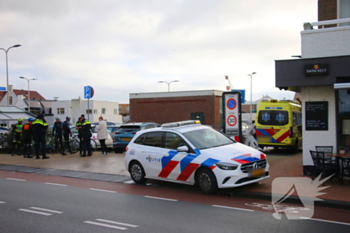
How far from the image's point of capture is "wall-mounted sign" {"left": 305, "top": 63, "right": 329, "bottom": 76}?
350 inches

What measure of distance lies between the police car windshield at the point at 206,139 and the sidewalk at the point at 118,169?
1.29 m

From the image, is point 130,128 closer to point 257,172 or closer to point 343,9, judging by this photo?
point 257,172

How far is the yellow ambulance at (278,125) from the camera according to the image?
16.5 meters

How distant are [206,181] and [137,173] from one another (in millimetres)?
2521

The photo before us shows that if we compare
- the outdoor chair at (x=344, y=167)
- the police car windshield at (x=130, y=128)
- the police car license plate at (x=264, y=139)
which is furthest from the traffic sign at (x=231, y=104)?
the police car windshield at (x=130, y=128)

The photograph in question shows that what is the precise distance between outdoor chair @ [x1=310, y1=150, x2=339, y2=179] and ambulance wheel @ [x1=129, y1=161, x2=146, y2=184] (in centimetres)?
463

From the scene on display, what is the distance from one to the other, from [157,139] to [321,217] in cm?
486

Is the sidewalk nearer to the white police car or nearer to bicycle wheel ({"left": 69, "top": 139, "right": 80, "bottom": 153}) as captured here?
the white police car

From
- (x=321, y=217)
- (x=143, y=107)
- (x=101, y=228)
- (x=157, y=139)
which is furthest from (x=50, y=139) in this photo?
(x=143, y=107)

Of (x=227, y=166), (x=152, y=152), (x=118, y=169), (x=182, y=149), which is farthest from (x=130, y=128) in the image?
(x=227, y=166)

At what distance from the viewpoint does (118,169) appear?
41.7ft

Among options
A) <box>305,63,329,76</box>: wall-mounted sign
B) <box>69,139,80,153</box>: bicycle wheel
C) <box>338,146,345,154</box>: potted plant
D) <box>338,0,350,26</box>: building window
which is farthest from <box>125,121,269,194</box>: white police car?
<box>69,139,80,153</box>: bicycle wheel

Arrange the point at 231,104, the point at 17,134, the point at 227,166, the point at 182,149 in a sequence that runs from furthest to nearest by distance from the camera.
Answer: the point at 17,134 → the point at 231,104 → the point at 182,149 → the point at 227,166

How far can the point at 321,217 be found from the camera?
652cm
